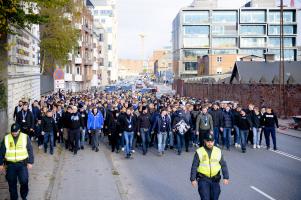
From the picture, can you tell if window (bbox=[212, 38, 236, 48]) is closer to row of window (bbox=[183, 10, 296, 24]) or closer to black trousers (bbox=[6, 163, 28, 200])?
row of window (bbox=[183, 10, 296, 24])

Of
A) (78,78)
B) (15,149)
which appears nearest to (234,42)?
(78,78)

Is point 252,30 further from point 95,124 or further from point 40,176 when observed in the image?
point 40,176

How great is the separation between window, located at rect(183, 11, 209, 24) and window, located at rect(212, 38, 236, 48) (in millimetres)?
5229

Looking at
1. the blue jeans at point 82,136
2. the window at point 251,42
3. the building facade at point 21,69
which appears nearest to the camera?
the blue jeans at point 82,136

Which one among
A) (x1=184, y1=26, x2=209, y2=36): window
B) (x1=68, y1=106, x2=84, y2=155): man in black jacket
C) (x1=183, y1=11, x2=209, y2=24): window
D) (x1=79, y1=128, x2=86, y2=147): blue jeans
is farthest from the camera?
(x1=184, y1=26, x2=209, y2=36): window

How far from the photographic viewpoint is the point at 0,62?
19.3 metres

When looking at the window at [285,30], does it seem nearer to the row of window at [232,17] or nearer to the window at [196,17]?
the row of window at [232,17]

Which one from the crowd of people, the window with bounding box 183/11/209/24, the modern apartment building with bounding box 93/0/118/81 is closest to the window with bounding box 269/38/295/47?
the window with bounding box 183/11/209/24

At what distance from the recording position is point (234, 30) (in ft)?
328

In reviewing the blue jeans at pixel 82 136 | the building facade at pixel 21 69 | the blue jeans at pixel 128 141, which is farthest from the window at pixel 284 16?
the blue jeans at pixel 128 141

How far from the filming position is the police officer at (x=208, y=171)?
7349 millimetres

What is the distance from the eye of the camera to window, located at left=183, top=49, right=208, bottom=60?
10156 cm

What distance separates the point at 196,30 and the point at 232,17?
28.8ft

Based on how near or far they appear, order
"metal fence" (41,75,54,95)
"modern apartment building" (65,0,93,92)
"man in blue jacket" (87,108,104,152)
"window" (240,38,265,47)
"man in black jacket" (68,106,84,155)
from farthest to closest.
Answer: "window" (240,38,265,47) → "modern apartment building" (65,0,93,92) → "metal fence" (41,75,54,95) → "man in blue jacket" (87,108,104,152) → "man in black jacket" (68,106,84,155)
